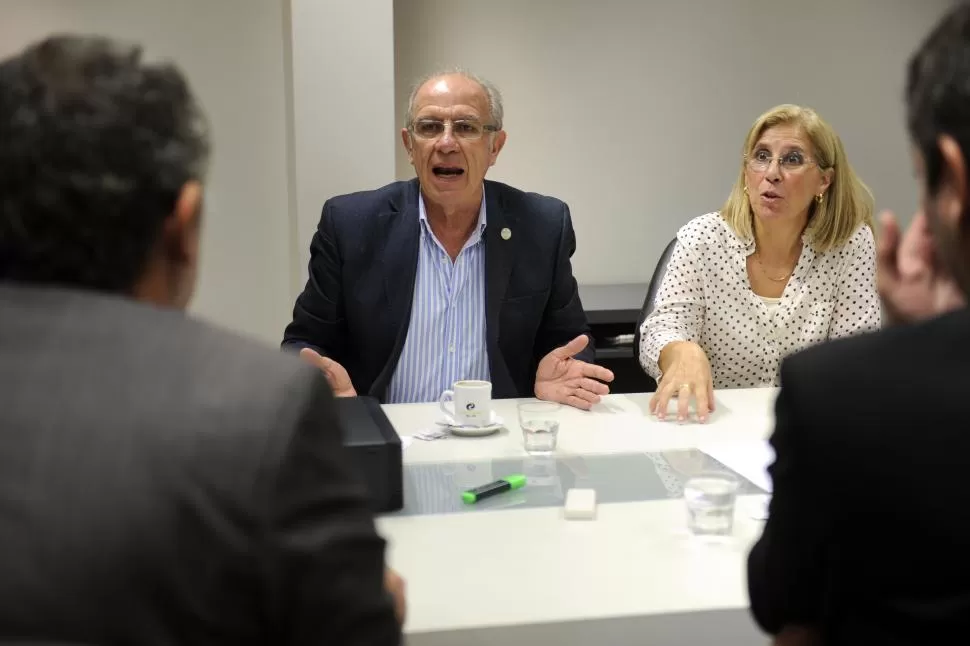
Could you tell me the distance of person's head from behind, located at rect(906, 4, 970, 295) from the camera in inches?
37.5

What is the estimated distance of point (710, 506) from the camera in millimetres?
1726

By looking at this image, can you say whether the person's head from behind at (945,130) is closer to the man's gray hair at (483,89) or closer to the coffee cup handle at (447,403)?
the coffee cup handle at (447,403)

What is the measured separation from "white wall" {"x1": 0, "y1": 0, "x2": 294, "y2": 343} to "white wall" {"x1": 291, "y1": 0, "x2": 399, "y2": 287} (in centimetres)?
42

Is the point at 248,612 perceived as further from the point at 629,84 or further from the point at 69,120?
the point at 629,84

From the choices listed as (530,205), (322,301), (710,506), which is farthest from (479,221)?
(710,506)

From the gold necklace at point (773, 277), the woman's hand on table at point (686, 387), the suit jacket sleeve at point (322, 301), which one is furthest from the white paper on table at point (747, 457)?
the suit jacket sleeve at point (322, 301)

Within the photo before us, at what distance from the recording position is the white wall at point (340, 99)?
3.76 metres

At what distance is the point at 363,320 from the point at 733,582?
152 centimetres

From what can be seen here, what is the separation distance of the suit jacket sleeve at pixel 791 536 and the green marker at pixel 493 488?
75 cm

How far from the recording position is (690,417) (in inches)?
94.9

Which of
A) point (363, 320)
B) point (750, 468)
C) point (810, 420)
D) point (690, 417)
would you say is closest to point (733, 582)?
point (750, 468)

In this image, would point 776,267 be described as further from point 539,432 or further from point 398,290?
point 539,432

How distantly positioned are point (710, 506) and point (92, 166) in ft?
3.87

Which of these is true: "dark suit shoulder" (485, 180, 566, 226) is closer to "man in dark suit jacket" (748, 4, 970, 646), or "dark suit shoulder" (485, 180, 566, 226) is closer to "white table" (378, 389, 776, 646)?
"white table" (378, 389, 776, 646)
